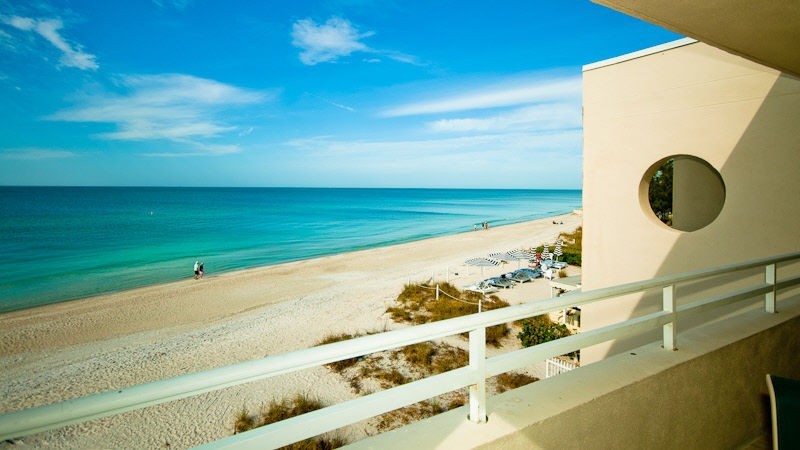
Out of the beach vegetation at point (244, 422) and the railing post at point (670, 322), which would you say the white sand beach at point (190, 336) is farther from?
the railing post at point (670, 322)

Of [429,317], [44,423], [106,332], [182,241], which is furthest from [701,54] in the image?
[182,241]

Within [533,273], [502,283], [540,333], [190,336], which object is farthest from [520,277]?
[190,336]

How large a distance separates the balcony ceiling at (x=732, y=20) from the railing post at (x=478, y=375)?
1.53m

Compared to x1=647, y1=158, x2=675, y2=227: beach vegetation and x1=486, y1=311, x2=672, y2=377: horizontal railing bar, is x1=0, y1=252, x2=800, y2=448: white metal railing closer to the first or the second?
x1=486, y1=311, x2=672, y2=377: horizontal railing bar

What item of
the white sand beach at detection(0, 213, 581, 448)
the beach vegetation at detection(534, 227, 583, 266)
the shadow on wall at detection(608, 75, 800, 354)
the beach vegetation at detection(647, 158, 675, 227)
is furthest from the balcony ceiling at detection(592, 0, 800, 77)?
the beach vegetation at detection(647, 158, 675, 227)

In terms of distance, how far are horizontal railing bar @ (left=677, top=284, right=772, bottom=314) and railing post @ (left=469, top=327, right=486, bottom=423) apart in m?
1.67

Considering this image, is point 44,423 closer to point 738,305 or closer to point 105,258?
point 738,305

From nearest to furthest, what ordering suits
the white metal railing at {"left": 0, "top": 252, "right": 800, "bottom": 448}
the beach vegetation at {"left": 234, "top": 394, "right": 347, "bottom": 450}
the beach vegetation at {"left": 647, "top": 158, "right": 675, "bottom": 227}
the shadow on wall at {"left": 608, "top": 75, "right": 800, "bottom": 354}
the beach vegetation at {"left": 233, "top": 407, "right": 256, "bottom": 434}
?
the white metal railing at {"left": 0, "top": 252, "right": 800, "bottom": 448}, the shadow on wall at {"left": 608, "top": 75, "right": 800, "bottom": 354}, the beach vegetation at {"left": 234, "top": 394, "right": 347, "bottom": 450}, the beach vegetation at {"left": 233, "top": 407, "right": 256, "bottom": 434}, the beach vegetation at {"left": 647, "top": 158, "right": 675, "bottom": 227}

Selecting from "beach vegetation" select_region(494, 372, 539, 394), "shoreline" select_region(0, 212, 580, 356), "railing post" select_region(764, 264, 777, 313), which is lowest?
"shoreline" select_region(0, 212, 580, 356)

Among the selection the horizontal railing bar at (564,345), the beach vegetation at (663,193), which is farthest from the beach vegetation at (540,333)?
the beach vegetation at (663,193)

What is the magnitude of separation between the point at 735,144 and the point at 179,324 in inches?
687

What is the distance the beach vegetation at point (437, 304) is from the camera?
14.6 m

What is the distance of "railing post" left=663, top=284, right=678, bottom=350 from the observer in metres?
2.58

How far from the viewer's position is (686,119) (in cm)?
493
